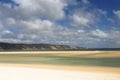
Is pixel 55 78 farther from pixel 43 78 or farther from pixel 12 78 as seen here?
Answer: pixel 12 78

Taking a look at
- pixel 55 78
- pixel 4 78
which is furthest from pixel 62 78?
pixel 4 78

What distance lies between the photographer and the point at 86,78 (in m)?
15.8

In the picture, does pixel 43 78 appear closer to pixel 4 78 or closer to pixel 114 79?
pixel 4 78

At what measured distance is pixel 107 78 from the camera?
1598 cm

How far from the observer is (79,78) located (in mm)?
15914

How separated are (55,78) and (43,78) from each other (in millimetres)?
817

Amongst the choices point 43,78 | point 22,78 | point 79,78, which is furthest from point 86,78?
point 22,78

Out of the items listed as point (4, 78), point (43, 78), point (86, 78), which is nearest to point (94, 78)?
point (86, 78)

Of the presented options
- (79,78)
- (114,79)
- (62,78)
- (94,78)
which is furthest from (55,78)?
(114,79)

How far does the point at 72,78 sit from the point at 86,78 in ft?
3.09

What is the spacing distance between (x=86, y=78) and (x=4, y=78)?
5.44 meters

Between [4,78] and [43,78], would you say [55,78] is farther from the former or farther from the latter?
[4,78]

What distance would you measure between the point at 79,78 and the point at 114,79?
2.26 metres

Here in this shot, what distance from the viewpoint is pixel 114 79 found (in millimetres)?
15500
